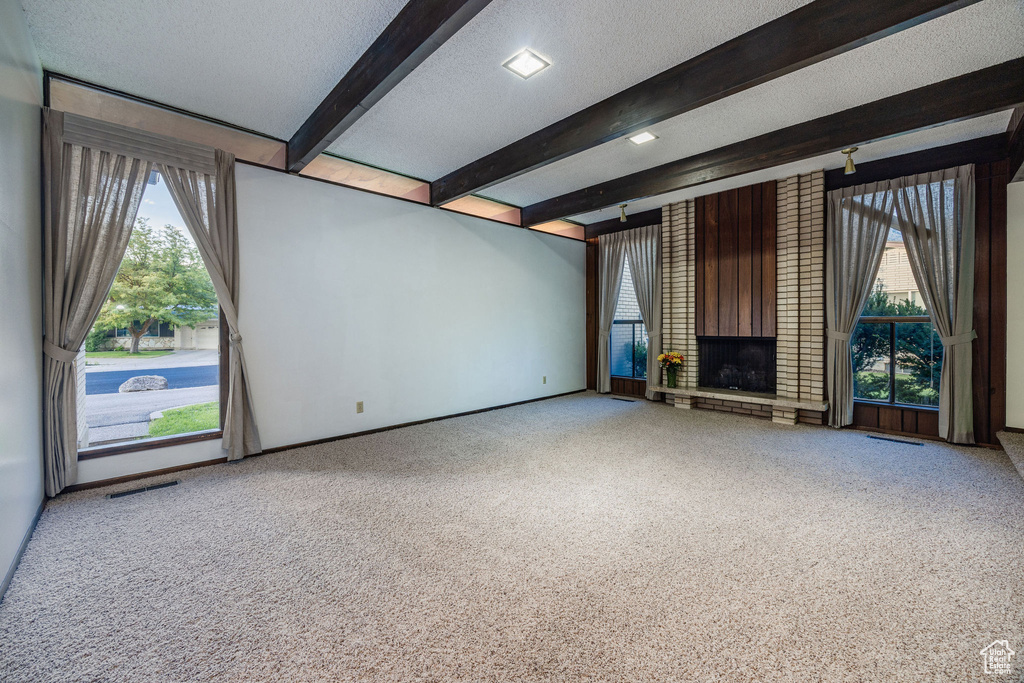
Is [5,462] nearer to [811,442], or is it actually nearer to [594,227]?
[811,442]

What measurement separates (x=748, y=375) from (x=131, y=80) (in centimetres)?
672

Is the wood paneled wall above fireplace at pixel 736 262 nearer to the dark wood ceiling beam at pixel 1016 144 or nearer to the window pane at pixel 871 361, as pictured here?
the window pane at pixel 871 361

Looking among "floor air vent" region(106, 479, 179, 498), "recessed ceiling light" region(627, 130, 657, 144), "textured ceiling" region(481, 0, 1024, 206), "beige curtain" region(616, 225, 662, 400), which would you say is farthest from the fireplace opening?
"floor air vent" region(106, 479, 179, 498)

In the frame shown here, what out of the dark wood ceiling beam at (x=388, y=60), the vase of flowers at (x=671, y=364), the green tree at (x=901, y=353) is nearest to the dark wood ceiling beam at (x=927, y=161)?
the green tree at (x=901, y=353)

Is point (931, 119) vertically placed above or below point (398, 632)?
above

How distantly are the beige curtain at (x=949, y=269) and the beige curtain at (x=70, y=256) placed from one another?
6996 mm

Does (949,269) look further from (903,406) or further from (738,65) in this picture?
(738,65)

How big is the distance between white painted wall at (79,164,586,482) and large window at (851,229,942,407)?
391 cm

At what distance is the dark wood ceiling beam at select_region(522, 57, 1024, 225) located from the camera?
2.73 m

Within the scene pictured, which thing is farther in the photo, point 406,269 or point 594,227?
point 594,227

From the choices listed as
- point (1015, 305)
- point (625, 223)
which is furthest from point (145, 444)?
point (1015, 305)

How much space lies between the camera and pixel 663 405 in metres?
5.84

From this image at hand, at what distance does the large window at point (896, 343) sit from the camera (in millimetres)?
4168

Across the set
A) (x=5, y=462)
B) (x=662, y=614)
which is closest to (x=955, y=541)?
(x=662, y=614)
